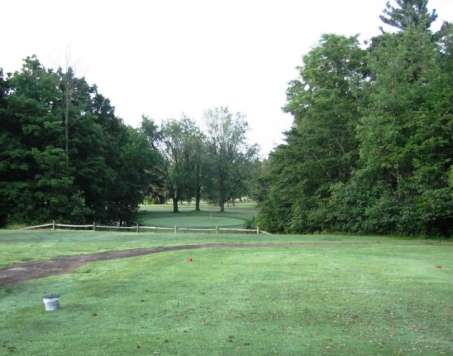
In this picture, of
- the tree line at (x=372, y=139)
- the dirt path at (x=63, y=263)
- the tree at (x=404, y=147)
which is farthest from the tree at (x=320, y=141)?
the dirt path at (x=63, y=263)

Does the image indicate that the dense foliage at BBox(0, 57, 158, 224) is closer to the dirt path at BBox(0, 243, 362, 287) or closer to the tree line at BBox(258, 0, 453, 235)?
the tree line at BBox(258, 0, 453, 235)

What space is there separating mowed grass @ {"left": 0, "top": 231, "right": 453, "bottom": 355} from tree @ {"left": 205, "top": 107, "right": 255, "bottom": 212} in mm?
57471

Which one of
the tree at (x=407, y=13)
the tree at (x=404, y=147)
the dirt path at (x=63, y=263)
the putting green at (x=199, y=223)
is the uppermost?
the tree at (x=407, y=13)

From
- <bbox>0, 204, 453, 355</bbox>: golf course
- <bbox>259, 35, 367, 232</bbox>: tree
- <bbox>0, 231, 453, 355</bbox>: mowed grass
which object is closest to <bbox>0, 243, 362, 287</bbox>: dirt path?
<bbox>0, 204, 453, 355</bbox>: golf course

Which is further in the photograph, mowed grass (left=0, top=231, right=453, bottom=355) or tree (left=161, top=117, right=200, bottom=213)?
tree (left=161, top=117, right=200, bottom=213)

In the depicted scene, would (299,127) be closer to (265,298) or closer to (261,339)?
(265,298)

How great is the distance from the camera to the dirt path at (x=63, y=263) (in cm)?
1191

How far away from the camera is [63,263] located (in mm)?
14336

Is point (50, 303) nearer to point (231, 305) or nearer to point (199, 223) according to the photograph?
point (231, 305)

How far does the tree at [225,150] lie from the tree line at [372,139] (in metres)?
33.7

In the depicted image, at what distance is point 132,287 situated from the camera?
393 inches

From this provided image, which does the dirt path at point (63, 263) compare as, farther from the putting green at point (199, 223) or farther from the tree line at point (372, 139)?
the putting green at point (199, 223)

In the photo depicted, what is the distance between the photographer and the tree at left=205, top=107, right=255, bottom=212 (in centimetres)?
7075

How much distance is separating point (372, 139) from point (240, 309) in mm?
19998
